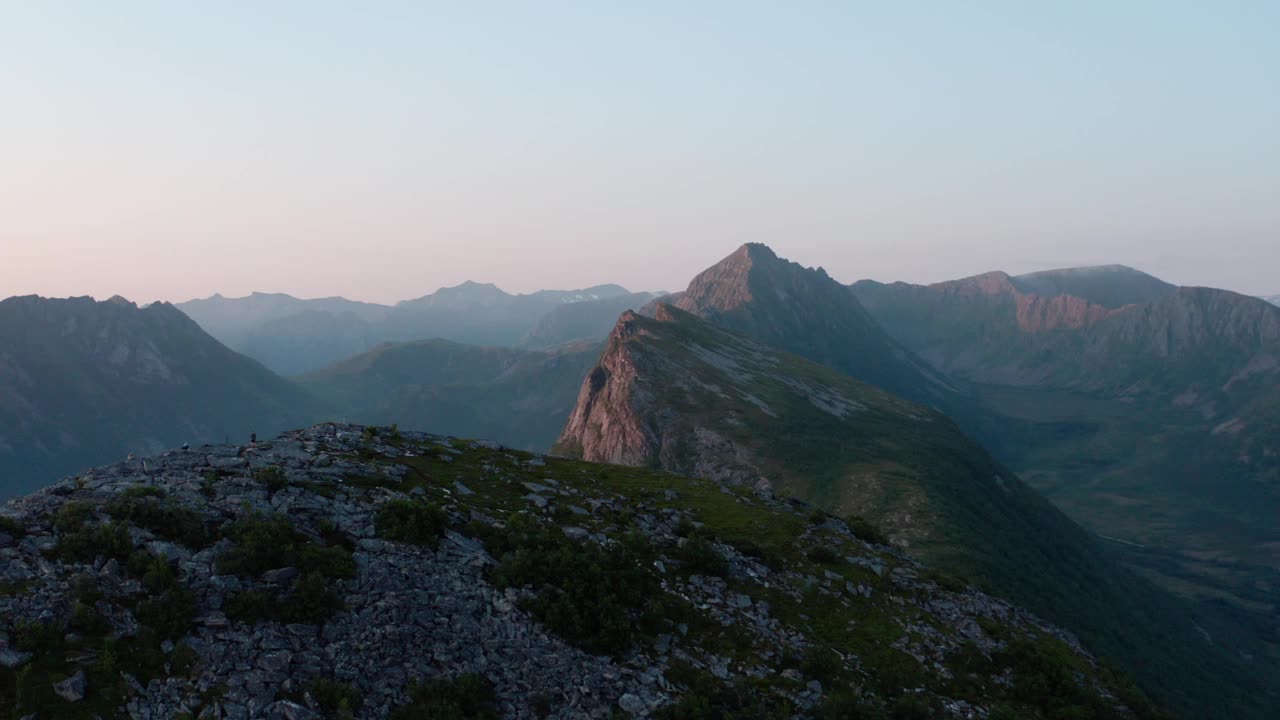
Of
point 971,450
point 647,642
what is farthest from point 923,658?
point 971,450

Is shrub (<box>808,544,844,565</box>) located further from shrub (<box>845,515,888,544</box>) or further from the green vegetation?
the green vegetation

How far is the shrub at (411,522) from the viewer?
24.5 metres

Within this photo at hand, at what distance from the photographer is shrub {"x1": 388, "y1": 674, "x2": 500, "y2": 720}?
17906 mm

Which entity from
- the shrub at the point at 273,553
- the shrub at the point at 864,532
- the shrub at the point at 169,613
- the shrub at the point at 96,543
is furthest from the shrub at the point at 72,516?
the shrub at the point at 864,532

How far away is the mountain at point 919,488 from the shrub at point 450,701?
62.1 metres

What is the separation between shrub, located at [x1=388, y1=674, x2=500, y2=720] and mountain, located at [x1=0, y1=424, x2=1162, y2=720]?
0.21 feet

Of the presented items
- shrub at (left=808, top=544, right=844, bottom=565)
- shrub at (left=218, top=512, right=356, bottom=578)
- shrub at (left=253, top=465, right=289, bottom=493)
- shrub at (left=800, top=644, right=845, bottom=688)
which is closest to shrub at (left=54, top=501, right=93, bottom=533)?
shrub at (left=218, top=512, right=356, bottom=578)

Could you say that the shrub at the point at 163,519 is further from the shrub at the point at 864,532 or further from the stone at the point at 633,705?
the shrub at the point at 864,532

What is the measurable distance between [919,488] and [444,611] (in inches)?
4828

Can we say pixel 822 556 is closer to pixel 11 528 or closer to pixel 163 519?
pixel 163 519

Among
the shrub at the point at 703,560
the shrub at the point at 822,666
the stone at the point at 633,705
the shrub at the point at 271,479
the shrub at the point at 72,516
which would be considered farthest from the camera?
the shrub at the point at 703,560

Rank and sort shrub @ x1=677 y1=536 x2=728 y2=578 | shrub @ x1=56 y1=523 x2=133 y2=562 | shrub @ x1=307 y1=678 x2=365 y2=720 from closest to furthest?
shrub @ x1=307 y1=678 x2=365 y2=720 → shrub @ x1=56 y1=523 x2=133 y2=562 → shrub @ x1=677 y1=536 x2=728 y2=578

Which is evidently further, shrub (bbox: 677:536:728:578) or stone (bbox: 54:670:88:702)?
shrub (bbox: 677:536:728:578)

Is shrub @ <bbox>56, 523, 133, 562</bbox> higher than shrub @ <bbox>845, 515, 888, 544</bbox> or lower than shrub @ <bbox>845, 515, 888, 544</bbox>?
higher
